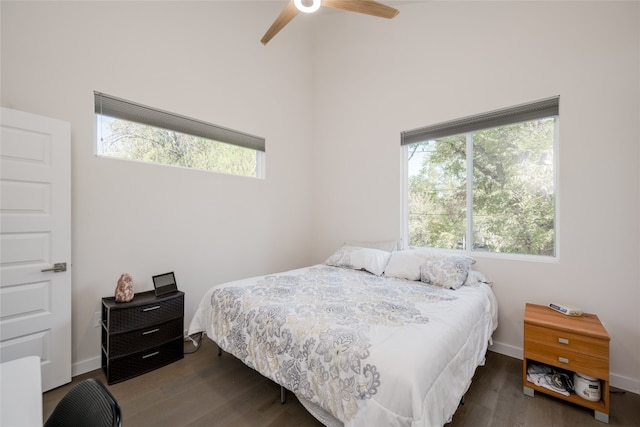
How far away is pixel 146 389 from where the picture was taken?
1.90 meters

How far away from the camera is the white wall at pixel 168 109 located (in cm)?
201

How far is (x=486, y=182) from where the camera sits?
266 centimetres

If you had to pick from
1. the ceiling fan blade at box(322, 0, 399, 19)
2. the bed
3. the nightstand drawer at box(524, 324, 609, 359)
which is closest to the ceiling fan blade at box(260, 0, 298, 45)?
the ceiling fan blade at box(322, 0, 399, 19)

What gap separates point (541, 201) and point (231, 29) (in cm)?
375

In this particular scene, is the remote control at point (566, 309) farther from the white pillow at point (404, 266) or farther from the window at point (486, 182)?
the white pillow at point (404, 266)

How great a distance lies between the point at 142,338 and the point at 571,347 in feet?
10.2

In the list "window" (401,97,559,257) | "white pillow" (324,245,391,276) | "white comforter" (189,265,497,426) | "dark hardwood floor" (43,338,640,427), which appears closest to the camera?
"white comforter" (189,265,497,426)

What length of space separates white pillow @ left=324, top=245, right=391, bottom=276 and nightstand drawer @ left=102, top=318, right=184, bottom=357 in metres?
1.67

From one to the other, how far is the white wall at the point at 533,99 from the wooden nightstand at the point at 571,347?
364 millimetres

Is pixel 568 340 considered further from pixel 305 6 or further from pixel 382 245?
pixel 305 6

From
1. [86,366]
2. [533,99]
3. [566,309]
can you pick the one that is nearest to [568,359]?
[566,309]

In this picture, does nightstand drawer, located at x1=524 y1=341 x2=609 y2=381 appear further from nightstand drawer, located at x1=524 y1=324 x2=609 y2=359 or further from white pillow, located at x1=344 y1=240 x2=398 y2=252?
white pillow, located at x1=344 y1=240 x2=398 y2=252

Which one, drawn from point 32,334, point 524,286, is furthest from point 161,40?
point 524,286

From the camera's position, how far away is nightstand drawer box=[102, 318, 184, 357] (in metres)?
1.97
